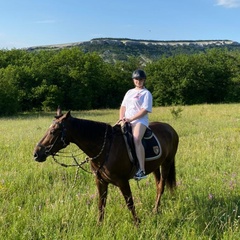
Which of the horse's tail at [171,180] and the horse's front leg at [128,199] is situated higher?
the horse's front leg at [128,199]

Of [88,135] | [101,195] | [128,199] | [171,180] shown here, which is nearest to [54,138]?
[88,135]

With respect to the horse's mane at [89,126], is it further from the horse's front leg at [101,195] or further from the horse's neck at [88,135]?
the horse's front leg at [101,195]

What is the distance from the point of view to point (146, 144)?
217 inches

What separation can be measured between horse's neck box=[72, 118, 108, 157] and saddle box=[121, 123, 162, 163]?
1.46ft

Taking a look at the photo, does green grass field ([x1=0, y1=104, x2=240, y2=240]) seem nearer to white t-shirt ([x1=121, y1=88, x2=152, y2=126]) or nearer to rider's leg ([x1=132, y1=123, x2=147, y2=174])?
rider's leg ([x1=132, y1=123, x2=147, y2=174])

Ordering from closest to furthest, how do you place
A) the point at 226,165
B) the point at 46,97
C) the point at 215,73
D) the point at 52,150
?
the point at 52,150 < the point at 226,165 < the point at 46,97 < the point at 215,73

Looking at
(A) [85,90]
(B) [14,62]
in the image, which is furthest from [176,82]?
(B) [14,62]

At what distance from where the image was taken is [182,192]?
611cm

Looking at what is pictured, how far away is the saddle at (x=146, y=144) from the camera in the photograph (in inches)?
202

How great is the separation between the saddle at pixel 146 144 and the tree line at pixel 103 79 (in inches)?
1726

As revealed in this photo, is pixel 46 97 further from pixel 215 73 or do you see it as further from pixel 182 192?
pixel 182 192

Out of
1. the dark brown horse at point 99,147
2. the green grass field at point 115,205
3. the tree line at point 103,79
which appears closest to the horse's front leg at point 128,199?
the dark brown horse at point 99,147

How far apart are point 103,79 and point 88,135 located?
56.1 metres

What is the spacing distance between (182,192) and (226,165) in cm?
283
